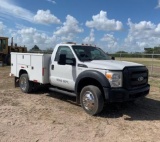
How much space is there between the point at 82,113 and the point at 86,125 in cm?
101

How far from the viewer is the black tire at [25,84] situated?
9.54 metres

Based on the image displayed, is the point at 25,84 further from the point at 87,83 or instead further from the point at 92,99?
the point at 92,99

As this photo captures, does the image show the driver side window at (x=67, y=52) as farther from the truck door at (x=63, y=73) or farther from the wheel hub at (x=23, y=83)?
the wheel hub at (x=23, y=83)

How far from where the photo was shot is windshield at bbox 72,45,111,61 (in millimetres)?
7637

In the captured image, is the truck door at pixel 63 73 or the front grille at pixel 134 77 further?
the truck door at pixel 63 73

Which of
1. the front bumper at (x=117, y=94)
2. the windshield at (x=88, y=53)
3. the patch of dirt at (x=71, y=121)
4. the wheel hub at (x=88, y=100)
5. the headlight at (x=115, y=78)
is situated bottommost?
the patch of dirt at (x=71, y=121)

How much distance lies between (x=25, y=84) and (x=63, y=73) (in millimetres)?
2460

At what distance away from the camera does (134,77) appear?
265 inches

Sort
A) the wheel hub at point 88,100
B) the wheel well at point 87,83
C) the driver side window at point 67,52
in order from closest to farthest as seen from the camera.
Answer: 1. the wheel hub at point 88,100
2. the wheel well at point 87,83
3. the driver side window at point 67,52

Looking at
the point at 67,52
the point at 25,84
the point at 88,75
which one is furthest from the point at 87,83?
the point at 25,84

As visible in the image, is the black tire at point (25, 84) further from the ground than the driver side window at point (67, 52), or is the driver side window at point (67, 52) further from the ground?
the driver side window at point (67, 52)

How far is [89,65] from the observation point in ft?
23.0

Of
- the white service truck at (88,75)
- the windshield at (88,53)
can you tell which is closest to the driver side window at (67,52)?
the white service truck at (88,75)

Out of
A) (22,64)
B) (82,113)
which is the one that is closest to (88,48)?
(82,113)
